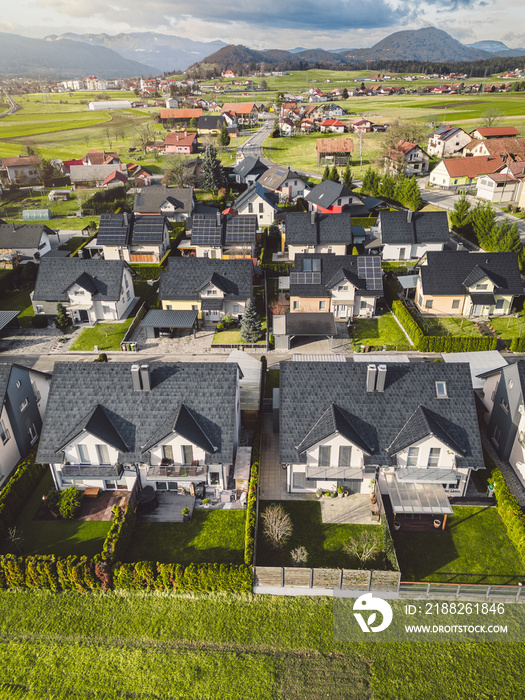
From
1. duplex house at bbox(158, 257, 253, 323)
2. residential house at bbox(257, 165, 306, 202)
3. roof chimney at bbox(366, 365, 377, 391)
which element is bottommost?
duplex house at bbox(158, 257, 253, 323)

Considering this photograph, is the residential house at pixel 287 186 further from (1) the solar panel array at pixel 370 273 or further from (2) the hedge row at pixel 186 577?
(2) the hedge row at pixel 186 577

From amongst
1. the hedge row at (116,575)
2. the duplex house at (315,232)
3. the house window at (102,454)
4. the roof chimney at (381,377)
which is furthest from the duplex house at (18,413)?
the duplex house at (315,232)

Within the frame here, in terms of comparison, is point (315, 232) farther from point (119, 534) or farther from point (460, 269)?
point (119, 534)

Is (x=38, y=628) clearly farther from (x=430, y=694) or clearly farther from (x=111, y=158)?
(x=111, y=158)

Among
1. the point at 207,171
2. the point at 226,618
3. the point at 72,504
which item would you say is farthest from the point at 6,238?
the point at 226,618

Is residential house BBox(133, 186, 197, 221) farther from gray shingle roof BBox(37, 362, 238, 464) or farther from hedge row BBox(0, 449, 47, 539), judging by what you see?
hedge row BBox(0, 449, 47, 539)

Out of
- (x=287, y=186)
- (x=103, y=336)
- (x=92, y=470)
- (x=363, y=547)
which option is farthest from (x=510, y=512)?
(x=287, y=186)

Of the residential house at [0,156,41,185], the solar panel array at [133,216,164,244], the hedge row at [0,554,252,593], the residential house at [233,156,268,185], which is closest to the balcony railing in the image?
the hedge row at [0,554,252,593]
